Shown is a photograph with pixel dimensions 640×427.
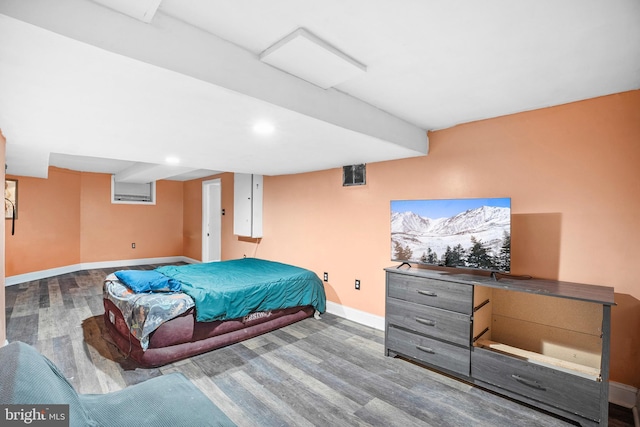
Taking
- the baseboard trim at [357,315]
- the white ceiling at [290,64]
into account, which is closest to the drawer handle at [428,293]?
the baseboard trim at [357,315]

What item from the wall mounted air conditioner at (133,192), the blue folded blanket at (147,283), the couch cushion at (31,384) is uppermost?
the wall mounted air conditioner at (133,192)

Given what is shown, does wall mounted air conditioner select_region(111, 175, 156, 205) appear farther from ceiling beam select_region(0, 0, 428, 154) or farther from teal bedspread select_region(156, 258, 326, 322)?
ceiling beam select_region(0, 0, 428, 154)

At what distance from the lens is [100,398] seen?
1.37 m

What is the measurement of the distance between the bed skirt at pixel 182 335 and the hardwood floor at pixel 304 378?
78 millimetres

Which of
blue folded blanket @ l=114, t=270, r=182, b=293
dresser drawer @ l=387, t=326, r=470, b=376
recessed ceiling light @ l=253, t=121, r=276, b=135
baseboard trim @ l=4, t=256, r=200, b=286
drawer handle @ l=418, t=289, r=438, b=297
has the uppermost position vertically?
recessed ceiling light @ l=253, t=121, r=276, b=135

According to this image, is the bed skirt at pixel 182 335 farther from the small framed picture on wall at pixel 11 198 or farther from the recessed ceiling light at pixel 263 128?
the small framed picture on wall at pixel 11 198

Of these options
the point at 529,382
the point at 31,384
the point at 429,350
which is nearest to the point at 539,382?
the point at 529,382

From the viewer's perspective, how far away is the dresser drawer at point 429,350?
2.38m

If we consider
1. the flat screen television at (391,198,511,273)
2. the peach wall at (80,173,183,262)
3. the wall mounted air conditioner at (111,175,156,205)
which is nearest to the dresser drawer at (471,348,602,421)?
the flat screen television at (391,198,511,273)

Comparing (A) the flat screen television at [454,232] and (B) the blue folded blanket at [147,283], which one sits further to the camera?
(B) the blue folded blanket at [147,283]

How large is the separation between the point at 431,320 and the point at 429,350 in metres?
0.27

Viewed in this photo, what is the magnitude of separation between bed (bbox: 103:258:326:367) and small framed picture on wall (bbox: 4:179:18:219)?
3.57 metres

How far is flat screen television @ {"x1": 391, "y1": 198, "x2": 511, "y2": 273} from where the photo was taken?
93.4 inches

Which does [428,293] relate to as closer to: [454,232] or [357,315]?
[454,232]
